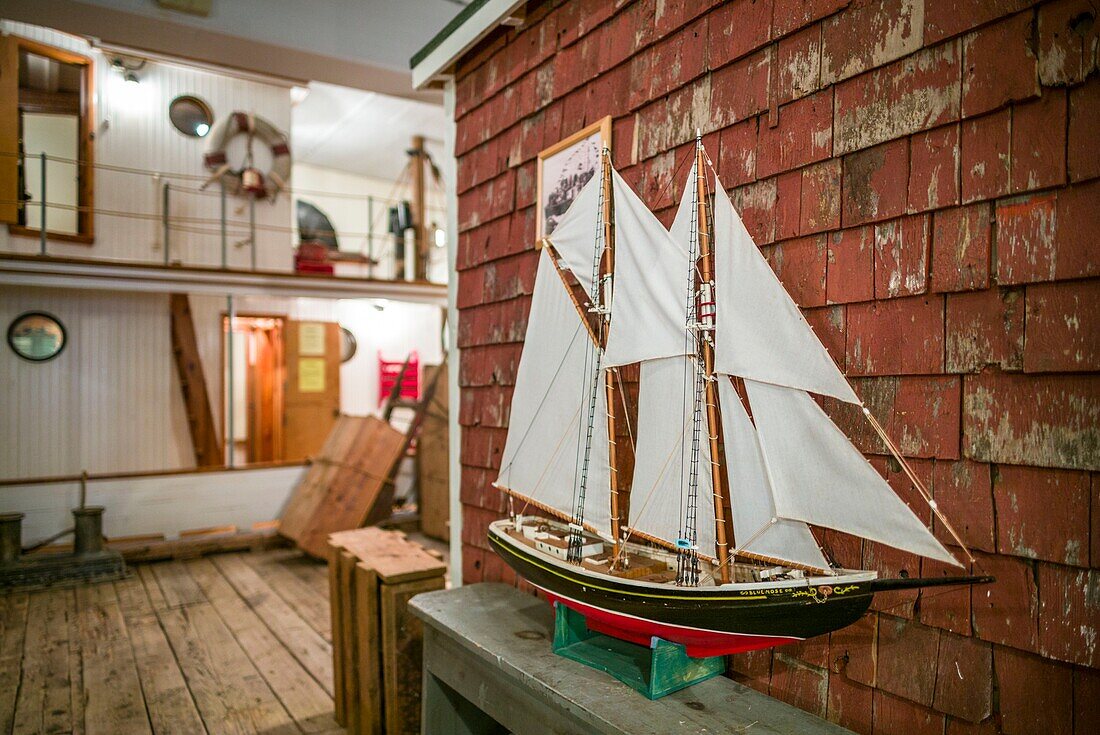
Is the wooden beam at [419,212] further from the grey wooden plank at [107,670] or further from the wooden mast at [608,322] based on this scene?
the wooden mast at [608,322]

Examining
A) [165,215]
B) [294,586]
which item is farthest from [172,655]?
[165,215]

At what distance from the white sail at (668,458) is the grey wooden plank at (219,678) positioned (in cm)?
237

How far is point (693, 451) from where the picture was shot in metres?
1.53

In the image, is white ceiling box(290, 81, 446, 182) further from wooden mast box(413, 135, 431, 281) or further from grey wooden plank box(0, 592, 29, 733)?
grey wooden plank box(0, 592, 29, 733)

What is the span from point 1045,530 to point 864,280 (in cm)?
58

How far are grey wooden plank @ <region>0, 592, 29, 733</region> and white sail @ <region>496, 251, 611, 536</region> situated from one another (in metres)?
2.86

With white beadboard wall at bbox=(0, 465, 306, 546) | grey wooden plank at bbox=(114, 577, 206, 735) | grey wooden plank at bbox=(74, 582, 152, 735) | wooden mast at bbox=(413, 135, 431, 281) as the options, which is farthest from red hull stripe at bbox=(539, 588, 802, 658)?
wooden mast at bbox=(413, 135, 431, 281)

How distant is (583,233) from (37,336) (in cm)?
679

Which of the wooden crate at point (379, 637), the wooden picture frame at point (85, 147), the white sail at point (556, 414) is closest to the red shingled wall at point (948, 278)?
the white sail at point (556, 414)

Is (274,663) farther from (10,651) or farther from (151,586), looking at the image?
(151,586)

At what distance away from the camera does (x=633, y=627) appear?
5.14ft

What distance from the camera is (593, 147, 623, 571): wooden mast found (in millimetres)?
1798

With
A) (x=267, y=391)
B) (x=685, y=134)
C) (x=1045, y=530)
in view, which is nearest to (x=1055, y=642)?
(x=1045, y=530)

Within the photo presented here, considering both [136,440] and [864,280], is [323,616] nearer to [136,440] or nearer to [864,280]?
[136,440]
